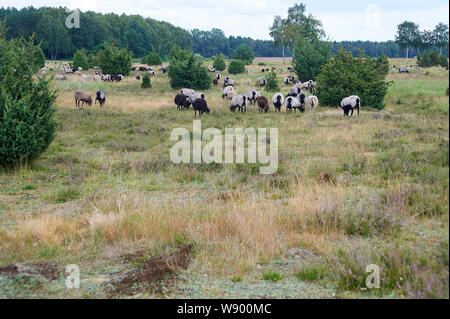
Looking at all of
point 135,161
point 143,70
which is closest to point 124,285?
point 135,161

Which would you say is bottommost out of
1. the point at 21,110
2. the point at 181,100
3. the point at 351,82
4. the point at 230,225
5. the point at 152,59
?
the point at 230,225

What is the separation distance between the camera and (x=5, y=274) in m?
4.66

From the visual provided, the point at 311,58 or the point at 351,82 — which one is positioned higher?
the point at 311,58

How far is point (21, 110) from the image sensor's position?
33.6ft

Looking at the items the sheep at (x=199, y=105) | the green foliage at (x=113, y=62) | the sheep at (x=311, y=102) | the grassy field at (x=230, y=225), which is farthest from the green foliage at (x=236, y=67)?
the grassy field at (x=230, y=225)

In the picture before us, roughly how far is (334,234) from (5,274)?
4.42m

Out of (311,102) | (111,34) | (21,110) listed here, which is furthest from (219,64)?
(111,34)

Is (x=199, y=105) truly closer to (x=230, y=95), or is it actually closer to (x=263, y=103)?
(x=263, y=103)

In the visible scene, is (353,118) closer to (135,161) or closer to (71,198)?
(135,161)

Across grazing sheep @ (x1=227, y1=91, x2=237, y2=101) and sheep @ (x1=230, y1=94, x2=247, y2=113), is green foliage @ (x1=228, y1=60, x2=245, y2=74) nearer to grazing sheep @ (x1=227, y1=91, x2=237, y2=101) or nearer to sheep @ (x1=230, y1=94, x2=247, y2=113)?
grazing sheep @ (x1=227, y1=91, x2=237, y2=101)

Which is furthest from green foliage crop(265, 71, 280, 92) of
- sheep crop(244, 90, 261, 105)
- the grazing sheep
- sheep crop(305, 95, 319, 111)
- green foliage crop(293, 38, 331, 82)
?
sheep crop(305, 95, 319, 111)

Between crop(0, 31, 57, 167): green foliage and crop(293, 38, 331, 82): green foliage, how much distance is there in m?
28.8

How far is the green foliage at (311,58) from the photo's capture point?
35.4 metres

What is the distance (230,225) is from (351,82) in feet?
68.0
